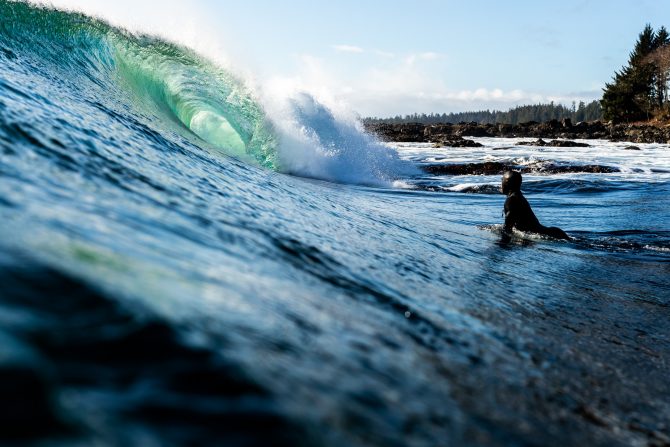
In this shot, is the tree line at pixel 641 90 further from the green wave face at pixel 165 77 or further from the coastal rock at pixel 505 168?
the green wave face at pixel 165 77

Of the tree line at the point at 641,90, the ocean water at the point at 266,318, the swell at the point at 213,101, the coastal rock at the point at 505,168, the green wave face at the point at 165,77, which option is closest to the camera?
the ocean water at the point at 266,318

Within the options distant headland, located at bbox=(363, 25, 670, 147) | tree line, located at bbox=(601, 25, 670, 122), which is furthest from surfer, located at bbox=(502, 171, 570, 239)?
tree line, located at bbox=(601, 25, 670, 122)

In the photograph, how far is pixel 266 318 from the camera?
5.71 feet

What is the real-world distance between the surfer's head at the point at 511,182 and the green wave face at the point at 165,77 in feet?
17.3

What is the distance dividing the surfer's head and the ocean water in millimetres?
1708

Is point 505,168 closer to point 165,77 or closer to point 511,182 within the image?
point 511,182

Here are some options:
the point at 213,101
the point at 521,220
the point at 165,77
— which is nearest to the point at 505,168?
the point at 213,101

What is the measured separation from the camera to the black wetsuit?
748 cm

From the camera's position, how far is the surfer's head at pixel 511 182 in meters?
7.79

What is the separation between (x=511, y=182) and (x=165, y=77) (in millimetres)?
9252

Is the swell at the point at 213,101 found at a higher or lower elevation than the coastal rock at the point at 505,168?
higher

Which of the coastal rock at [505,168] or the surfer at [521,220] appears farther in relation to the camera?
the coastal rock at [505,168]

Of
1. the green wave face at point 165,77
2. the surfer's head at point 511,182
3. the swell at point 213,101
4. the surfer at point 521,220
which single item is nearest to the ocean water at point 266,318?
the surfer at point 521,220

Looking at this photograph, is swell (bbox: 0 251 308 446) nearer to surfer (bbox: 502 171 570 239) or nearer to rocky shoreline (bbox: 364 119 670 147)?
surfer (bbox: 502 171 570 239)
